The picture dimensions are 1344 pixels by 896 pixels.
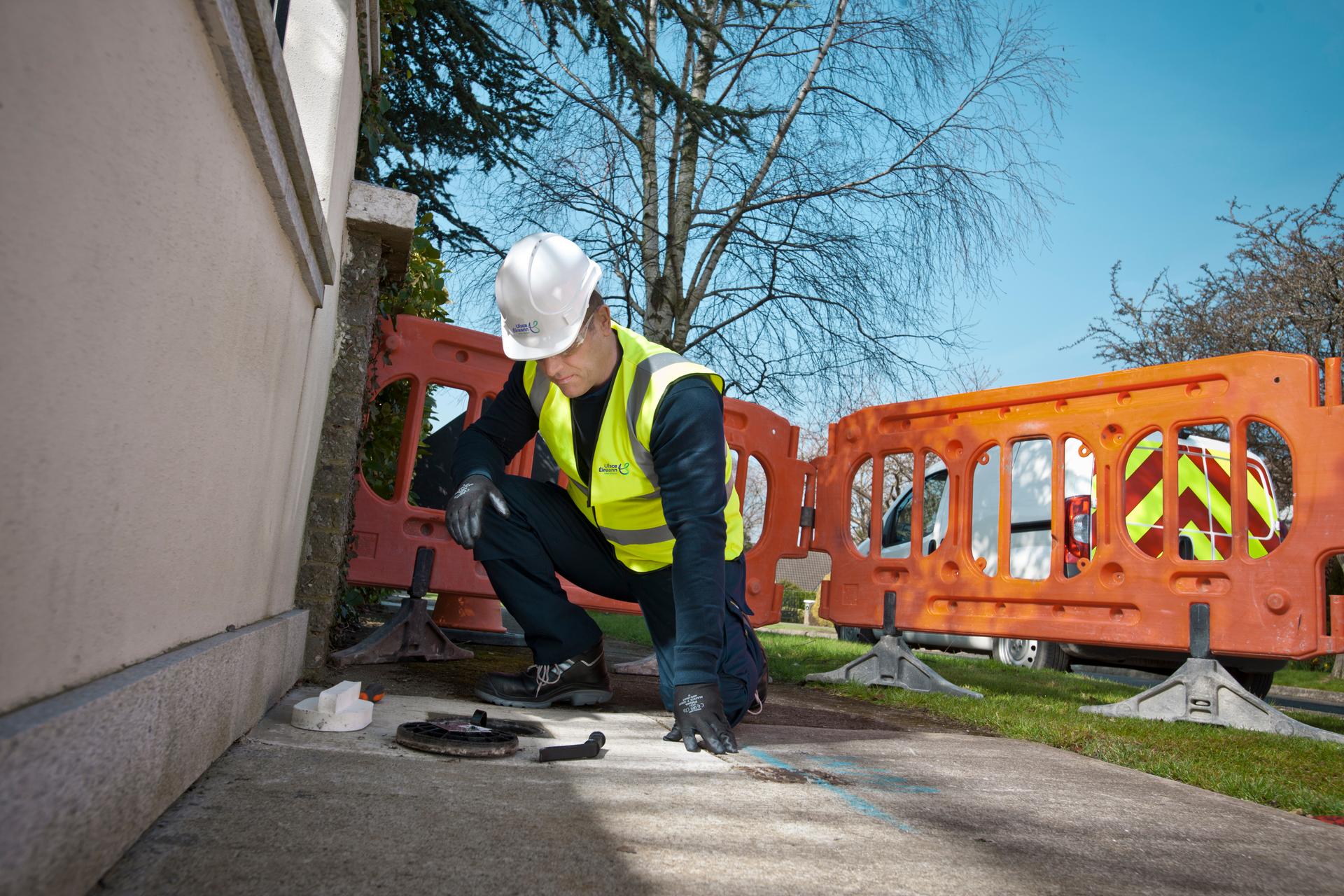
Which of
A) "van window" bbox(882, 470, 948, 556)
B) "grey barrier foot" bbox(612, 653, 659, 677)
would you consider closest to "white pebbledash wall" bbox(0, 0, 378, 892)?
"grey barrier foot" bbox(612, 653, 659, 677)

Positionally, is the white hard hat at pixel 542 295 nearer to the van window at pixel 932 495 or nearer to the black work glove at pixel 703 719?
the black work glove at pixel 703 719

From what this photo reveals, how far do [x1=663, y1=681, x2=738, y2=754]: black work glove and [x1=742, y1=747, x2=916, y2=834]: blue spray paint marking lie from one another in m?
0.10

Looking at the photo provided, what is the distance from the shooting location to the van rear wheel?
8.35 meters

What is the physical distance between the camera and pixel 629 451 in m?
2.85

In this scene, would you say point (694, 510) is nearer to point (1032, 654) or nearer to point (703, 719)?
point (703, 719)

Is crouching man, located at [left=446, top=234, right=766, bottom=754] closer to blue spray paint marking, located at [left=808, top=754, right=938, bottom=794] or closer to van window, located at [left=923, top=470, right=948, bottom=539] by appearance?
blue spray paint marking, located at [left=808, top=754, right=938, bottom=794]

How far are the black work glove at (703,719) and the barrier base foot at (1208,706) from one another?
7.47ft

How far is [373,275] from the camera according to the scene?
3.50 metres

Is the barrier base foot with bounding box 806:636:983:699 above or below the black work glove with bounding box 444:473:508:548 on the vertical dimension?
below

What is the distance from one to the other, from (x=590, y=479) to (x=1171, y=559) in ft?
8.93

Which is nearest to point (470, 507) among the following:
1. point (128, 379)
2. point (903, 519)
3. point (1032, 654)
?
point (128, 379)

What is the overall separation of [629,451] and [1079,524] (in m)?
5.72

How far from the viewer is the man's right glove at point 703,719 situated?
98.8 inches

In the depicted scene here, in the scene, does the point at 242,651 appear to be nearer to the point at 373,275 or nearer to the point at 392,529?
the point at 373,275
